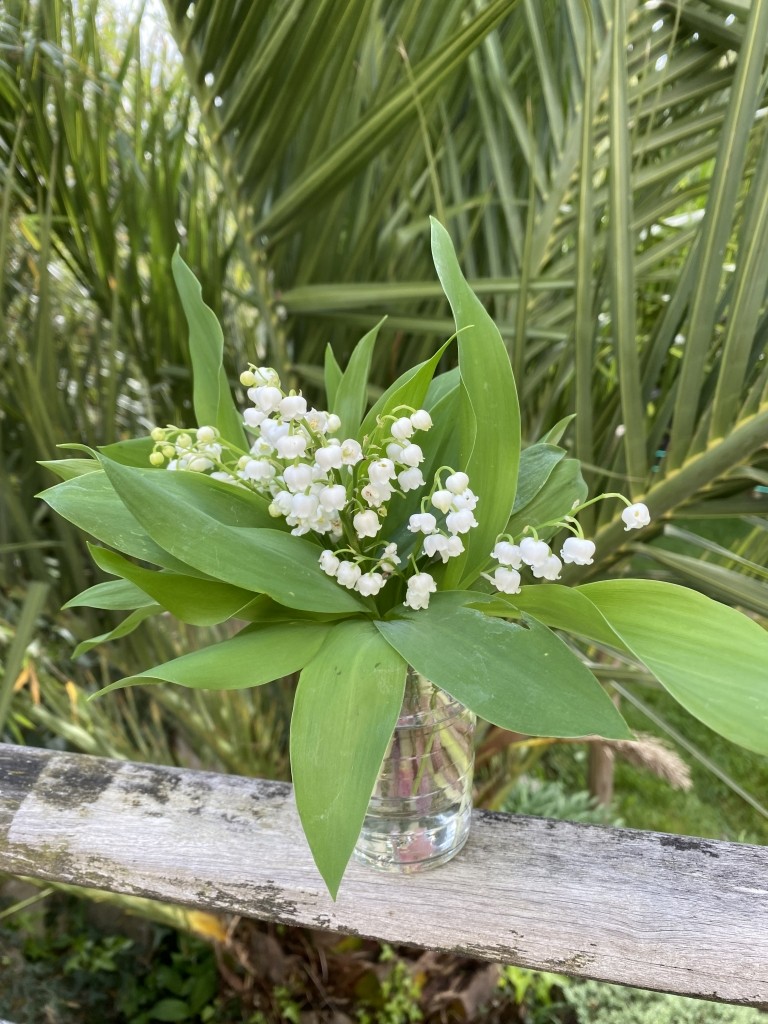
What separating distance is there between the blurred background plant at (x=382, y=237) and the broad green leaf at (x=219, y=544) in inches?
6.7

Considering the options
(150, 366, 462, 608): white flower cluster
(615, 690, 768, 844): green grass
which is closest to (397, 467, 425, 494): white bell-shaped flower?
(150, 366, 462, 608): white flower cluster

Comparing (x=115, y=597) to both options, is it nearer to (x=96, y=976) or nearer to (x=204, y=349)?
(x=204, y=349)

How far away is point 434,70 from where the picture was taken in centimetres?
61

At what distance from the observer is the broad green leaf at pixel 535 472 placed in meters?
0.46

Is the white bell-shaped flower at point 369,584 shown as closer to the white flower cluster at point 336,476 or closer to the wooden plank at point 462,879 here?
the white flower cluster at point 336,476

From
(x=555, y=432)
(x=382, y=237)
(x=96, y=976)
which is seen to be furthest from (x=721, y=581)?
(x=96, y=976)

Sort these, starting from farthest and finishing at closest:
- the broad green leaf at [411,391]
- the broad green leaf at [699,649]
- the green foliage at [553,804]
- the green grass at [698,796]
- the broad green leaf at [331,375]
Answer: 1. the green grass at [698,796]
2. the green foliage at [553,804]
3. the broad green leaf at [331,375]
4. the broad green leaf at [411,391]
5. the broad green leaf at [699,649]

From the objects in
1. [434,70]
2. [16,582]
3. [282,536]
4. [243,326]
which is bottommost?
[16,582]

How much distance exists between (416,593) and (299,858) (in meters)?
0.25

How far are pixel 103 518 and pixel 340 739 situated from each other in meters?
0.18

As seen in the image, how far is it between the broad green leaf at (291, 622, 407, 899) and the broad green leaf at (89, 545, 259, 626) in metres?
0.06

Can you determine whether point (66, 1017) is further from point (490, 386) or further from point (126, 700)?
point (490, 386)

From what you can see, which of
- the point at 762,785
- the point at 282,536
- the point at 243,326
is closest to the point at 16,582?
the point at 243,326

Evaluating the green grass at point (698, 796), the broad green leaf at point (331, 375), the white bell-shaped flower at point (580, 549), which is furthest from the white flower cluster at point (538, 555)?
the green grass at point (698, 796)
